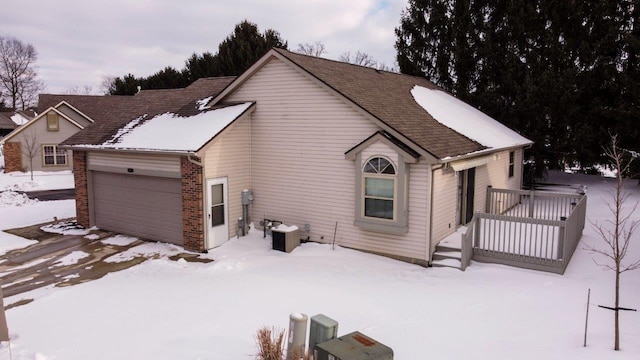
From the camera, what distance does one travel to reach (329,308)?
366 inches

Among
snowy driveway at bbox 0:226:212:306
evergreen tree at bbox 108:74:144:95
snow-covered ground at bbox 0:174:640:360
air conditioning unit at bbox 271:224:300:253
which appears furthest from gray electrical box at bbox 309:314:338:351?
evergreen tree at bbox 108:74:144:95

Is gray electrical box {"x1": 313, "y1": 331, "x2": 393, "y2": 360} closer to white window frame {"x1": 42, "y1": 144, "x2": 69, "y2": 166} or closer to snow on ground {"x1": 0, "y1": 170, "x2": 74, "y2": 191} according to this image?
snow on ground {"x1": 0, "y1": 170, "x2": 74, "y2": 191}

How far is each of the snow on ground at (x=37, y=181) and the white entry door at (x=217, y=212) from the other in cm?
1902

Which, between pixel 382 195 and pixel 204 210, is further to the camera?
pixel 204 210

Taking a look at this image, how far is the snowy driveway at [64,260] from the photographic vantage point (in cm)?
1145

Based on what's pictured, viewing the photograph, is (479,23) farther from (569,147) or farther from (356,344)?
(356,344)

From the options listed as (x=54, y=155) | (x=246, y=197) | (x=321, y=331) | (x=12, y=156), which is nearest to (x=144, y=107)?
(x=246, y=197)

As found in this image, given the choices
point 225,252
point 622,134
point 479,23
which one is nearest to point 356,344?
point 225,252

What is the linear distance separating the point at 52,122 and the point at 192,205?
1036 inches

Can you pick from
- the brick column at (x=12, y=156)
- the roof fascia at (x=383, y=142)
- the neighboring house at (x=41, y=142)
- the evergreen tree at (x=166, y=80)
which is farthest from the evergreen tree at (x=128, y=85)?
the roof fascia at (x=383, y=142)

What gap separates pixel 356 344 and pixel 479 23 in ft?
80.2

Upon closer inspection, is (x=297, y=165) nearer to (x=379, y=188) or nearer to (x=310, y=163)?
(x=310, y=163)

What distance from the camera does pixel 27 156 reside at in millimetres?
33500

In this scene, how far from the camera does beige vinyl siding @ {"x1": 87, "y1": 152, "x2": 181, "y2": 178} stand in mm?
14203
